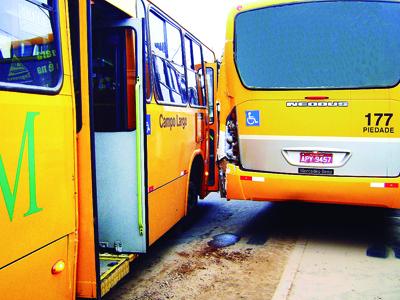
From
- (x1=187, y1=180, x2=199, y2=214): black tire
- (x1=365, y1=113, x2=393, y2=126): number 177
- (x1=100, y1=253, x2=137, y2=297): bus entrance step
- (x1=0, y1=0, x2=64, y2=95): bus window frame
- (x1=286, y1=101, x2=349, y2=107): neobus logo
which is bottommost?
(x1=100, y1=253, x2=137, y2=297): bus entrance step

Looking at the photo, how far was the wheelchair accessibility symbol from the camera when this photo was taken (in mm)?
5406

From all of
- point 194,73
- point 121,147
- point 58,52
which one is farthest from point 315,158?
point 58,52

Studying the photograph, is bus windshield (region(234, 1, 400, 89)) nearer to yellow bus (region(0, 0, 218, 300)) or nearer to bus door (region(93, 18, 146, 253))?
yellow bus (region(0, 0, 218, 300))

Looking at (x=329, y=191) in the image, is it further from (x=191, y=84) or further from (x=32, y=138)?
(x=32, y=138)

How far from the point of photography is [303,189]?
5238 millimetres

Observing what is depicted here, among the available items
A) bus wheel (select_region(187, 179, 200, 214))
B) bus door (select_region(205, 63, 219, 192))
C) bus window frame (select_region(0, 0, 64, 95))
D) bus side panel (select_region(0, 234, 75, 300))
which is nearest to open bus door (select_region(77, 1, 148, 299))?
bus side panel (select_region(0, 234, 75, 300))

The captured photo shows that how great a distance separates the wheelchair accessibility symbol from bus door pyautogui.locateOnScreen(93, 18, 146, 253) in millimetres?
1825

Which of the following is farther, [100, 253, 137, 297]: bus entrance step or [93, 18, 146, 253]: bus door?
[93, 18, 146, 253]: bus door

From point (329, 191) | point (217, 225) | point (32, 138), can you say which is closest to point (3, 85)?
point (32, 138)

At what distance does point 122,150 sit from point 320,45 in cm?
280

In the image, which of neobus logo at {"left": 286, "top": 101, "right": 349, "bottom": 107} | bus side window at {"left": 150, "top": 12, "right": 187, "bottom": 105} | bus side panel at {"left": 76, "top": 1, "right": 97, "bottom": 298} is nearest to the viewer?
bus side panel at {"left": 76, "top": 1, "right": 97, "bottom": 298}

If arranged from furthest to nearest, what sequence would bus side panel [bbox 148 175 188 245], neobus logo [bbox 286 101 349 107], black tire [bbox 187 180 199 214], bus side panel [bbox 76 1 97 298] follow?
black tire [bbox 187 180 199 214]
neobus logo [bbox 286 101 349 107]
bus side panel [bbox 148 175 188 245]
bus side panel [bbox 76 1 97 298]

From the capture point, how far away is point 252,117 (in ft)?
17.8

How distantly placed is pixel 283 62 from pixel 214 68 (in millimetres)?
Result: 2034
